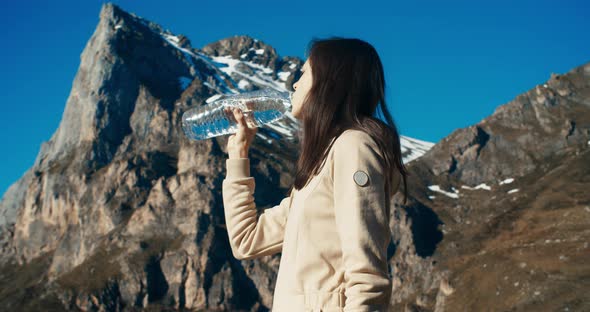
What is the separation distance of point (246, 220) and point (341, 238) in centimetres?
155

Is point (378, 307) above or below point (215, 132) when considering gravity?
below

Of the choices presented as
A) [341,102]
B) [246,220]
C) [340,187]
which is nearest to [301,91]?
[341,102]

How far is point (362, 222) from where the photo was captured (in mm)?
4152

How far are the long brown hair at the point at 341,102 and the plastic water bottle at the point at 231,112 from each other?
1095 millimetres

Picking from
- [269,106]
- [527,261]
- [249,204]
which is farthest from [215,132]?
[527,261]

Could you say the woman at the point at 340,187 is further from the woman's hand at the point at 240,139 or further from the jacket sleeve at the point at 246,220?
the woman's hand at the point at 240,139

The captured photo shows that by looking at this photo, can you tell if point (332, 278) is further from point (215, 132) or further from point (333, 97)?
point (215, 132)

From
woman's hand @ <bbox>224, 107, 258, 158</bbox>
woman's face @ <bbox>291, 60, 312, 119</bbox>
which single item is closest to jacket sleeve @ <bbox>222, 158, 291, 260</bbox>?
woman's hand @ <bbox>224, 107, 258, 158</bbox>

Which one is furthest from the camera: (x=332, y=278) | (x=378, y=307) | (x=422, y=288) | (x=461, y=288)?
(x=422, y=288)

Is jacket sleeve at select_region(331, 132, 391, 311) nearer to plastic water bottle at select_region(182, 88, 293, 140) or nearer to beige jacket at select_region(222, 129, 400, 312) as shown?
beige jacket at select_region(222, 129, 400, 312)

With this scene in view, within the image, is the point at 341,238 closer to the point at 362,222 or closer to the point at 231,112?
the point at 362,222

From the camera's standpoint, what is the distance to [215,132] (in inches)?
316

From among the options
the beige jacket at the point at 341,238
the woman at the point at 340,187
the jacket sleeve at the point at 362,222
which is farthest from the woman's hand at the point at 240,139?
the jacket sleeve at the point at 362,222

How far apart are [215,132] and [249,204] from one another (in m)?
2.53
